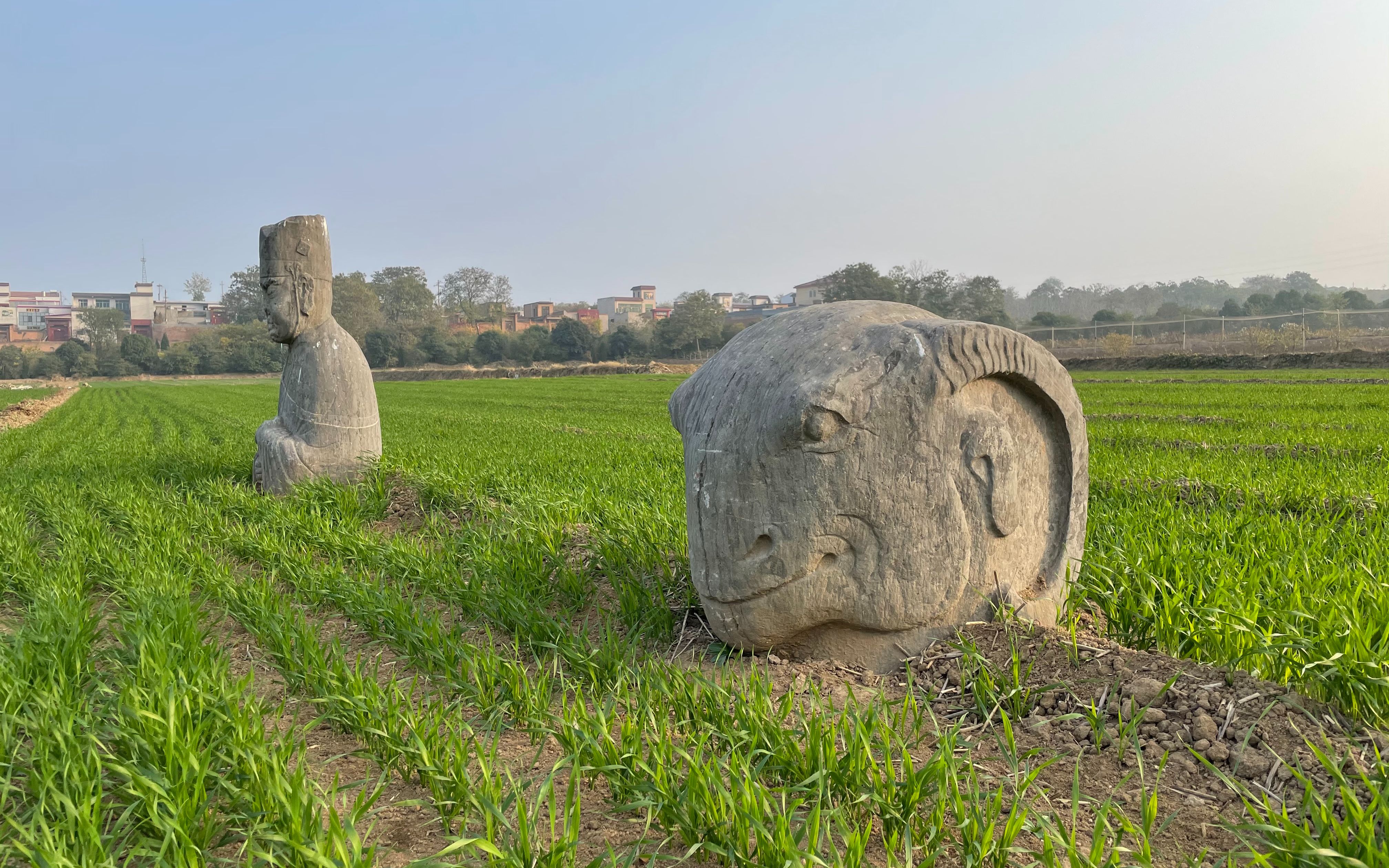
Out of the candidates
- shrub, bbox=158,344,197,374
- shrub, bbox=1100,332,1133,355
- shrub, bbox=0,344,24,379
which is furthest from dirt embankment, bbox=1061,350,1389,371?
shrub, bbox=0,344,24,379

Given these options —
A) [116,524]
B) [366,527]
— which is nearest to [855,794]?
[366,527]

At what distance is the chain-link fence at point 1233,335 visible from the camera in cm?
3050

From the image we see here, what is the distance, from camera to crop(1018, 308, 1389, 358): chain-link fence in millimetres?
30500

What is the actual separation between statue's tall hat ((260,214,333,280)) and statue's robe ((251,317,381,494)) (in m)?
0.58

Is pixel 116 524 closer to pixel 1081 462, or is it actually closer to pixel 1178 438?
pixel 1081 462

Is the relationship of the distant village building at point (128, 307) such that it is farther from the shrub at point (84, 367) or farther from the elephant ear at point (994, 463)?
the elephant ear at point (994, 463)

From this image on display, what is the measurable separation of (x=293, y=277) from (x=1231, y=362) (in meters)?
30.3

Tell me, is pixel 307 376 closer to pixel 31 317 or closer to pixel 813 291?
pixel 813 291

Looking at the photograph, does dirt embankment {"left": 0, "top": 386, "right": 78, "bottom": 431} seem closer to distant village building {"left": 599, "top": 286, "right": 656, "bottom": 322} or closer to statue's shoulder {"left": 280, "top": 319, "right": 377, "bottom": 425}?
statue's shoulder {"left": 280, "top": 319, "right": 377, "bottom": 425}

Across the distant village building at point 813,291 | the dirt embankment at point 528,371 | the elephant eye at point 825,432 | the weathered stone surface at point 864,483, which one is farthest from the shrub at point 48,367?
the elephant eye at point 825,432

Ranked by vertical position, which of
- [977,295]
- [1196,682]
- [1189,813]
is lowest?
[1189,813]

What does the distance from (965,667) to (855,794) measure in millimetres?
914

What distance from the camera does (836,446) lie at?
10.2 ft

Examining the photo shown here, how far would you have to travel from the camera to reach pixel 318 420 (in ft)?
25.1
